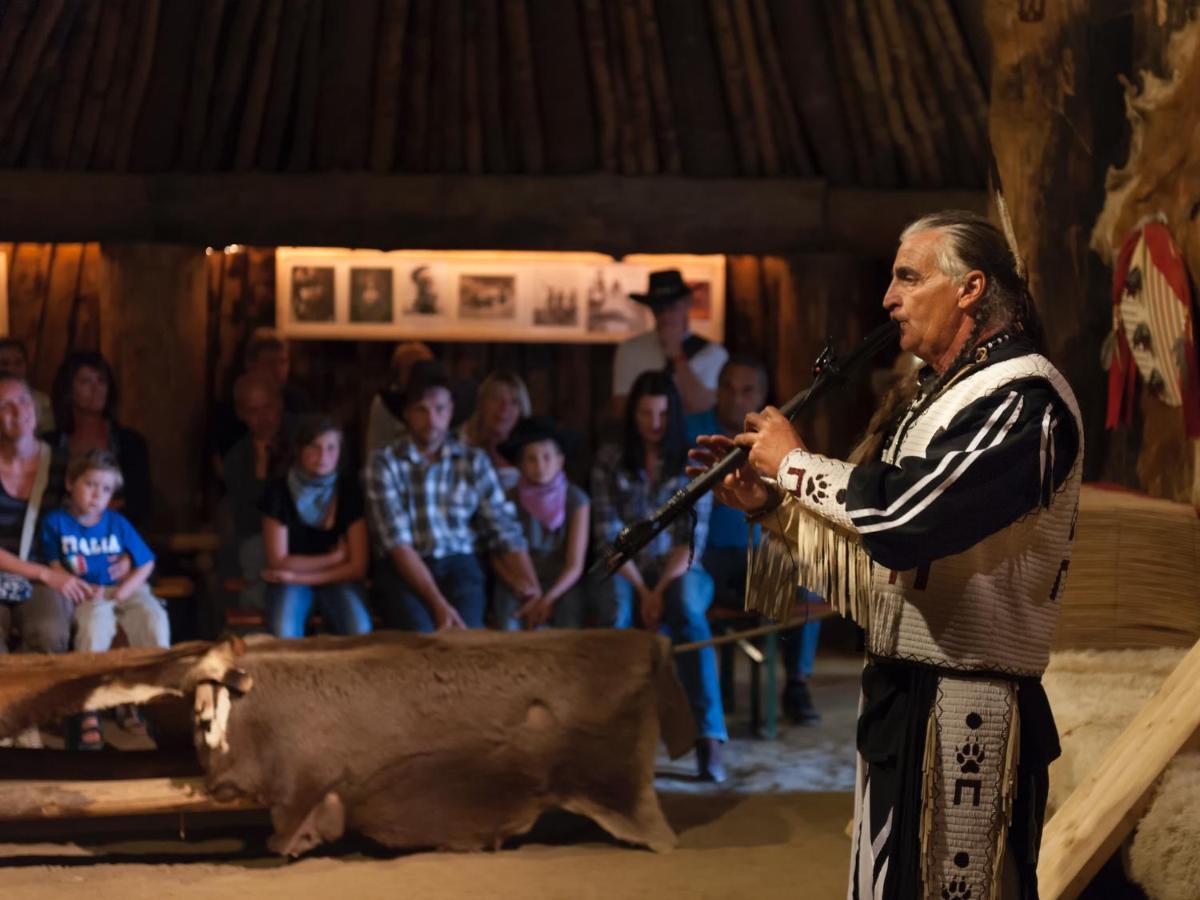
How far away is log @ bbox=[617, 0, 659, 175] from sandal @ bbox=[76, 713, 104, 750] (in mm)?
3742

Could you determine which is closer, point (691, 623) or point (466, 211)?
point (691, 623)

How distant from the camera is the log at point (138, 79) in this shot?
7492mm

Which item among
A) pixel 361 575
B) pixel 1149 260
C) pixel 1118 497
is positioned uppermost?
pixel 1149 260

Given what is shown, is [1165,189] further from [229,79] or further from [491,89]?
[229,79]

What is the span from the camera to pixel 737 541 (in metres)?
6.25

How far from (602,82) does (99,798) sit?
15.1 feet

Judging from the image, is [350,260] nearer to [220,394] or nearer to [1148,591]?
[220,394]

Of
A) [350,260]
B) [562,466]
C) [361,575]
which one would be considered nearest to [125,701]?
[361,575]

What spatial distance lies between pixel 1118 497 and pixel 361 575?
2700 millimetres

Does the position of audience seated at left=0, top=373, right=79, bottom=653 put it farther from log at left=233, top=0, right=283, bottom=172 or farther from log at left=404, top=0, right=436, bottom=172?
log at left=404, top=0, right=436, bottom=172

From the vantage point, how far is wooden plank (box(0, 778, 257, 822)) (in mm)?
4406

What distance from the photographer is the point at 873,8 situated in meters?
7.87

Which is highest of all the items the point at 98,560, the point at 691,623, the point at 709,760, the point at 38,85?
the point at 38,85

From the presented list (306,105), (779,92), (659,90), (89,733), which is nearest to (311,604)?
(89,733)
